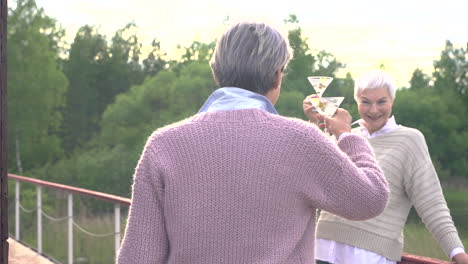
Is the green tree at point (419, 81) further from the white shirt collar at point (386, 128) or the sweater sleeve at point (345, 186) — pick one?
the sweater sleeve at point (345, 186)

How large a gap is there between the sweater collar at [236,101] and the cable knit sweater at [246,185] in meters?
0.02

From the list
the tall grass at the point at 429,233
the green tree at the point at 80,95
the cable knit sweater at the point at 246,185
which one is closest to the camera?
the cable knit sweater at the point at 246,185

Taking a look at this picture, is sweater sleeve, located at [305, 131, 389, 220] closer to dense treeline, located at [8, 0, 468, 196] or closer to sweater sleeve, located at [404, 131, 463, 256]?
sweater sleeve, located at [404, 131, 463, 256]

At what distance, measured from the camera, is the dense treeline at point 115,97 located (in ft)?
96.1

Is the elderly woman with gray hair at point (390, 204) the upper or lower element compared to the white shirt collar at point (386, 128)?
lower

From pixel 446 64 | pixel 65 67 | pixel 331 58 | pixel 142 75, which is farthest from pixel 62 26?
pixel 446 64

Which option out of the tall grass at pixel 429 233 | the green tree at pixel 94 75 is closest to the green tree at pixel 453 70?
the tall grass at pixel 429 233

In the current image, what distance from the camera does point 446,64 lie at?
120 feet

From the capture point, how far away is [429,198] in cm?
215

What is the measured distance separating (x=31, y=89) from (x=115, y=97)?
23.9 ft

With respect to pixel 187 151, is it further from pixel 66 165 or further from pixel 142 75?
pixel 142 75

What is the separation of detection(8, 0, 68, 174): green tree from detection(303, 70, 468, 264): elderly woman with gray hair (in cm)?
2717

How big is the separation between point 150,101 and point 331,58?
10.0m

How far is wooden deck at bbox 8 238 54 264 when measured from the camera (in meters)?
5.90
